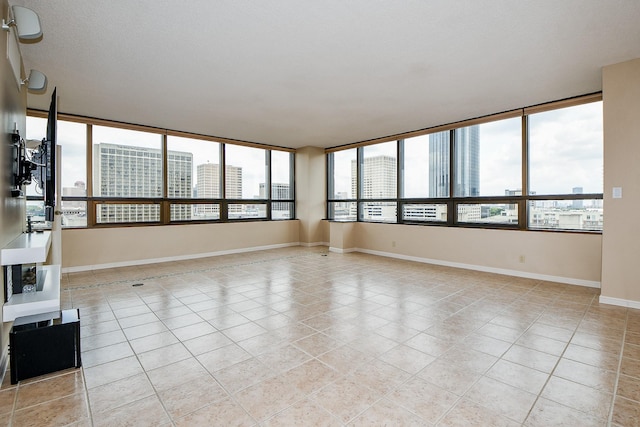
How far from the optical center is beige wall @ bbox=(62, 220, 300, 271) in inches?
212

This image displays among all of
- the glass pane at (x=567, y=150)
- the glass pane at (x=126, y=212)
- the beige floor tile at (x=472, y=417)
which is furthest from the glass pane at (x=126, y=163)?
the glass pane at (x=567, y=150)

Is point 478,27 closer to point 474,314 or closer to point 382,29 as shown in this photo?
point 382,29

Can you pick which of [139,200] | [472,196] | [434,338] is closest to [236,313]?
[434,338]

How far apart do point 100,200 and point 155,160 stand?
122 cm

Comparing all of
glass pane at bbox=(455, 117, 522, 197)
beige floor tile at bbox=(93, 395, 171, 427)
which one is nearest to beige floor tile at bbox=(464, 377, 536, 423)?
beige floor tile at bbox=(93, 395, 171, 427)

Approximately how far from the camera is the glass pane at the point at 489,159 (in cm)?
524

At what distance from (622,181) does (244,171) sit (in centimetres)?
672

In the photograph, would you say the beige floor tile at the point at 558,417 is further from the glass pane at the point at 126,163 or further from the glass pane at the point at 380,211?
the glass pane at the point at 126,163

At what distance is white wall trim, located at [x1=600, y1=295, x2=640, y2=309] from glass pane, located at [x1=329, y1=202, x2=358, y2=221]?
500 cm

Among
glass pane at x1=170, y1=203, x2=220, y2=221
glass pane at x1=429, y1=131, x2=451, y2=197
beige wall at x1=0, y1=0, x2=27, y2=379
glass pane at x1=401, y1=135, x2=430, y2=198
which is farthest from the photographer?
glass pane at x1=170, y1=203, x2=220, y2=221

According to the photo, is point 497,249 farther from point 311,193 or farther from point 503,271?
point 311,193

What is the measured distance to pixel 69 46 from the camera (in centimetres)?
313

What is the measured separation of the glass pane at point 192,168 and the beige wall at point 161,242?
74 centimetres

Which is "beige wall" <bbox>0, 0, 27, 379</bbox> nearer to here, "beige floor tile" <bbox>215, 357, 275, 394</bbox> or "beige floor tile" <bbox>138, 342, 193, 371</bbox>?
"beige floor tile" <bbox>138, 342, 193, 371</bbox>
